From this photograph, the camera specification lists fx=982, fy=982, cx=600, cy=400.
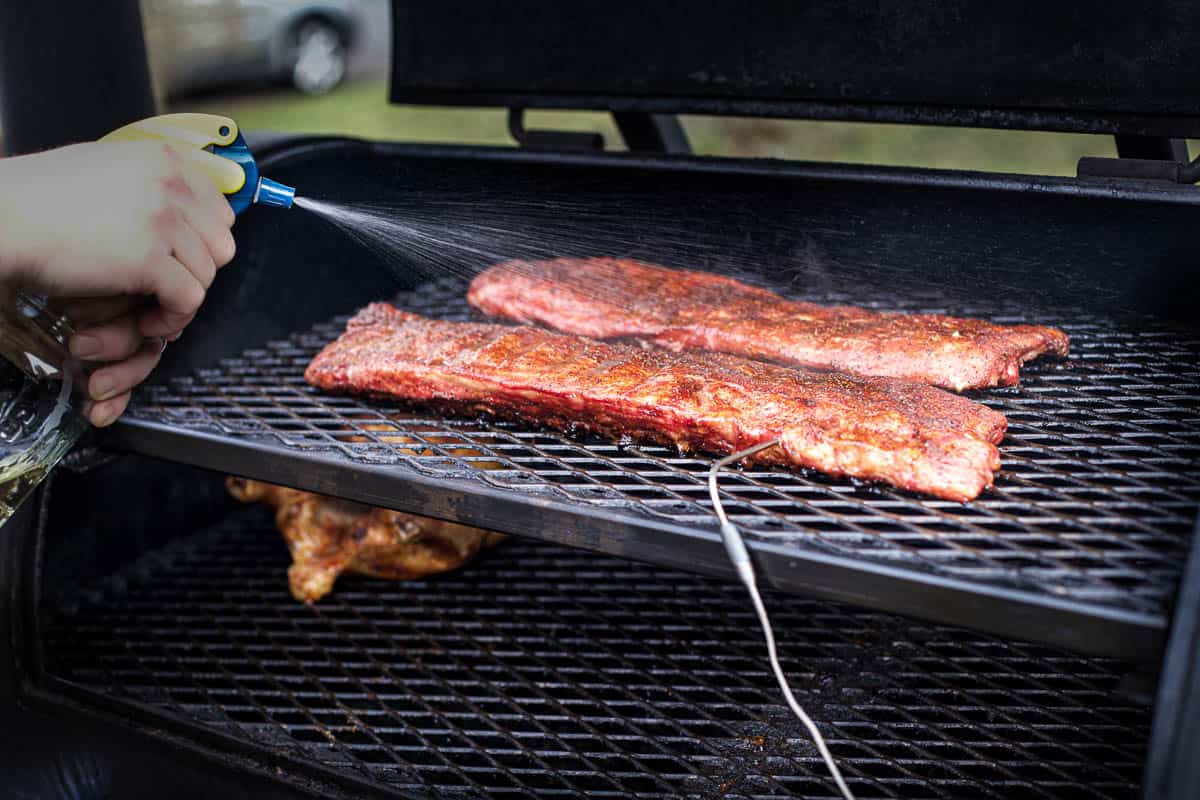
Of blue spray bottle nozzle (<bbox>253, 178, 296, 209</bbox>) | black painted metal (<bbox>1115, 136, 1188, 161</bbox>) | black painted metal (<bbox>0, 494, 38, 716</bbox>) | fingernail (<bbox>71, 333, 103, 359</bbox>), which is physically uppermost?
black painted metal (<bbox>1115, 136, 1188, 161</bbox>)

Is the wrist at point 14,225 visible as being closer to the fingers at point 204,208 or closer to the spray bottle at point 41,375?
the fingers at point 204,208

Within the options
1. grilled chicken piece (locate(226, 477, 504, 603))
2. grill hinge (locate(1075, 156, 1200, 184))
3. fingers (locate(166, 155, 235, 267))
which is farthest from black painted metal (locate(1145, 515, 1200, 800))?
grilled chicken piece (locate(226, 477, 504, 603))

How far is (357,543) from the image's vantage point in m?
2.80

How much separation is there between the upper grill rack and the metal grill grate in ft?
2.16

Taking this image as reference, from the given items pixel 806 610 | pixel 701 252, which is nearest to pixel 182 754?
pixel 806 610

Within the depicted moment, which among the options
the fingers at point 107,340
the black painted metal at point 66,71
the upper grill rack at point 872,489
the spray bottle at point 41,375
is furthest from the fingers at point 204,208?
the black painted metal at point 66,71

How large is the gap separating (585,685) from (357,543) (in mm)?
798

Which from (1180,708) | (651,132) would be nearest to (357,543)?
(651,132)

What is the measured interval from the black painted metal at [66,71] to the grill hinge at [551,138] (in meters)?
1.07

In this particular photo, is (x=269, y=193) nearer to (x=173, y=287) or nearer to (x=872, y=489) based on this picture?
(x=173, y=287)

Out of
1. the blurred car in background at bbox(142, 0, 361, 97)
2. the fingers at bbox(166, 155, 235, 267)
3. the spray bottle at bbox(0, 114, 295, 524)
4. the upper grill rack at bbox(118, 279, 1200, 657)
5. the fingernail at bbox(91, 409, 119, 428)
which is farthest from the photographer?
the blurred car in background at bbox(142, 0, 361, 97)

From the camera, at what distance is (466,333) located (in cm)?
247

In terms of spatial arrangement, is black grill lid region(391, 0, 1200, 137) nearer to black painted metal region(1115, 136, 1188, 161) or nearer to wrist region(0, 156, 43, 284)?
black painted metal region(1115, 136, 1188, 161)

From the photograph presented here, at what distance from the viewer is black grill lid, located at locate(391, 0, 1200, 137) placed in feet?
7.27
